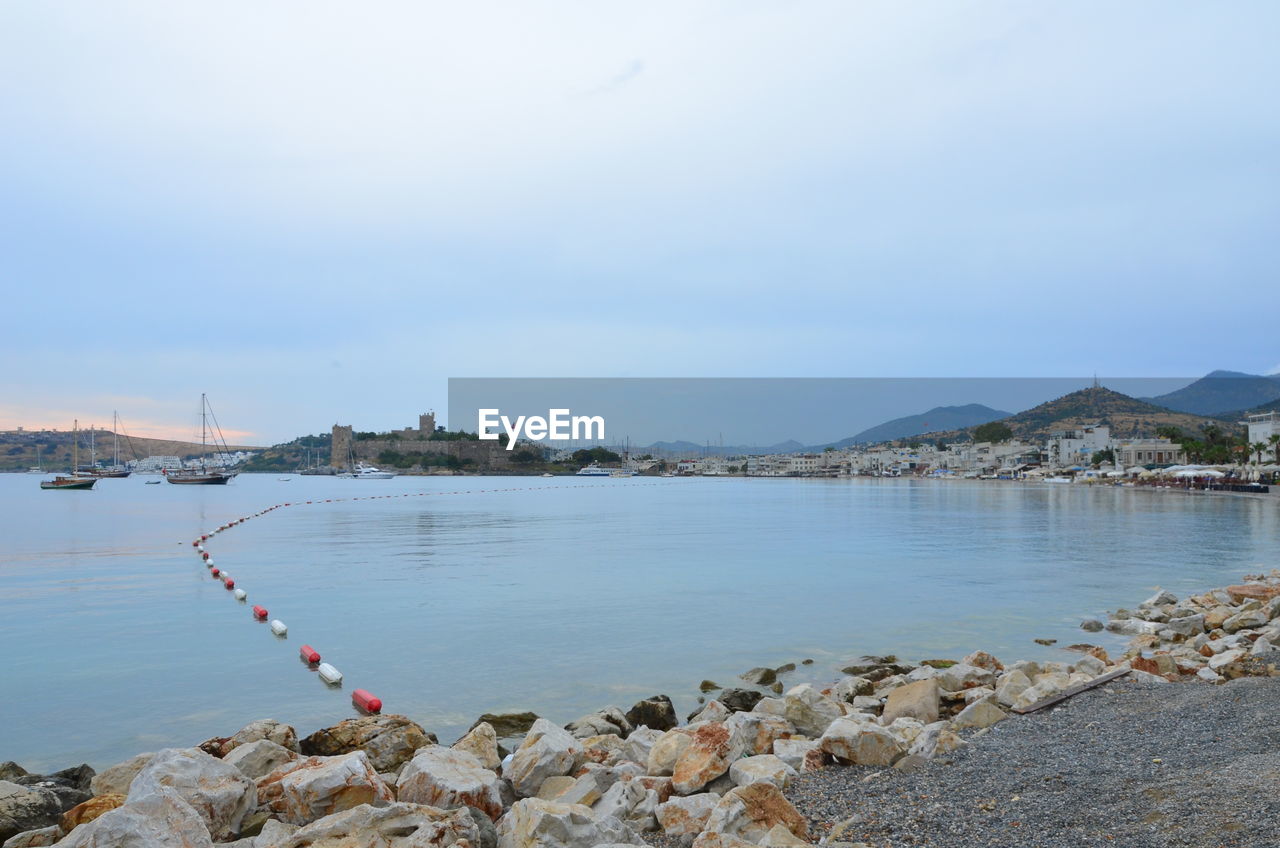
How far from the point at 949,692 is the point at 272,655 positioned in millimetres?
8885

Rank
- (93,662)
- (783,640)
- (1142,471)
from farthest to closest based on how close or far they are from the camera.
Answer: (1142,471), (783,640), (93,662)

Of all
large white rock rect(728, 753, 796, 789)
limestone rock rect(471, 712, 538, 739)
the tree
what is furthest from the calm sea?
the tree

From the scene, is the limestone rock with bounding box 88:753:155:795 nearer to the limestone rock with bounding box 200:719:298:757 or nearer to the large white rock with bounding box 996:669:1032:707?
the limestone rock with bounding box 200:719:298:757

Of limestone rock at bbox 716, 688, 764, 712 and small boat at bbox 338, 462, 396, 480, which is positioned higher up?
limestone rock at bbox 716, 688, 764, 712

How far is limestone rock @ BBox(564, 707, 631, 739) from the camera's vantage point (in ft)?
25.2

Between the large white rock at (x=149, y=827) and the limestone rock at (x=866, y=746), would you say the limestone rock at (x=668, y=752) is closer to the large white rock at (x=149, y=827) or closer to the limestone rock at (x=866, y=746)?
the limestone rock at (x=866, y=746)

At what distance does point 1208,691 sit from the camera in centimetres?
752

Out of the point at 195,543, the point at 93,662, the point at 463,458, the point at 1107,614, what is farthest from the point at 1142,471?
the point at 463,458

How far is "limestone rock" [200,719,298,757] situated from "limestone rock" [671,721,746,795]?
10.1ft

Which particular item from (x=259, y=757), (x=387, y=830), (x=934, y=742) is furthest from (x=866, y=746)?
(x=259, y=757)

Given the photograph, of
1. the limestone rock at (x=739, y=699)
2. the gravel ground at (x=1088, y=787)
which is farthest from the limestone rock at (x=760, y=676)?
the gravel ground at (x=1088, y=787)

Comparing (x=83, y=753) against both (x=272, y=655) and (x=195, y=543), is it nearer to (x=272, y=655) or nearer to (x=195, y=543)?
(x=272, y=655)

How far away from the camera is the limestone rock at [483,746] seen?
6.56 m

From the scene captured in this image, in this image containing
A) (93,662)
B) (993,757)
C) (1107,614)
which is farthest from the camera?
(1107,614)
